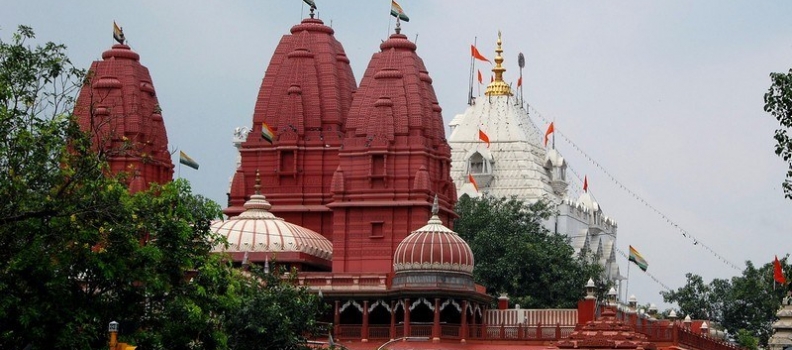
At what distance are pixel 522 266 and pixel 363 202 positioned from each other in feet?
59.0

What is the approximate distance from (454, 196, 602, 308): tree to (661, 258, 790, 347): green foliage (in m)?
7.53

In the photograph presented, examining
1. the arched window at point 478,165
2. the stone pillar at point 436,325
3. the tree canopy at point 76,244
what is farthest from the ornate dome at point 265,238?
the arched window at point 478,165

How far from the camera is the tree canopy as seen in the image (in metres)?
45.3

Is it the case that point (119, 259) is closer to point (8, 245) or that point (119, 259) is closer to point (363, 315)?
point (8, 245)

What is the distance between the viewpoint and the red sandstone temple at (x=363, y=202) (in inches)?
2749

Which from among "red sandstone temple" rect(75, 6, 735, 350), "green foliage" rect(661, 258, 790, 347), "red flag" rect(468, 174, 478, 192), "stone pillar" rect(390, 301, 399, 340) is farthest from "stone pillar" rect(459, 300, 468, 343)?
"red flag" rect(468, 174, 478, 192)

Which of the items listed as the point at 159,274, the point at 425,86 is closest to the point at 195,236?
the point at 159,274

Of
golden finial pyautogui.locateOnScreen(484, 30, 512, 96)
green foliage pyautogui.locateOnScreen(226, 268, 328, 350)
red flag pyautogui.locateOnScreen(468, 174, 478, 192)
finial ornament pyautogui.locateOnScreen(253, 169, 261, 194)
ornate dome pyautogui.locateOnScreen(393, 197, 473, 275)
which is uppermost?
golden finial pyautogui.locateOnScreen(484, 30, 512, 96)

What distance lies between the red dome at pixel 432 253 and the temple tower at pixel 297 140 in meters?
9.33

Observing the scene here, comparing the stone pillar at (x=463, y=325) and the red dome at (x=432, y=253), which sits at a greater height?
the red dome at (x=432, y=253)

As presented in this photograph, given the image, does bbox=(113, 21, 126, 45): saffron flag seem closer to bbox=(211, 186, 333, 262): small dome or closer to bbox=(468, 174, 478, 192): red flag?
bbox=(211, 186, 333, 262): small dome

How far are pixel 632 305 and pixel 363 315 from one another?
10667 mm

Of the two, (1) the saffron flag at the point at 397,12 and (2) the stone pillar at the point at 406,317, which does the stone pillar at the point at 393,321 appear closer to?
(2) the stone pillar at the point at 406,317

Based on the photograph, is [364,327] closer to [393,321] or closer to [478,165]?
[393,321]
